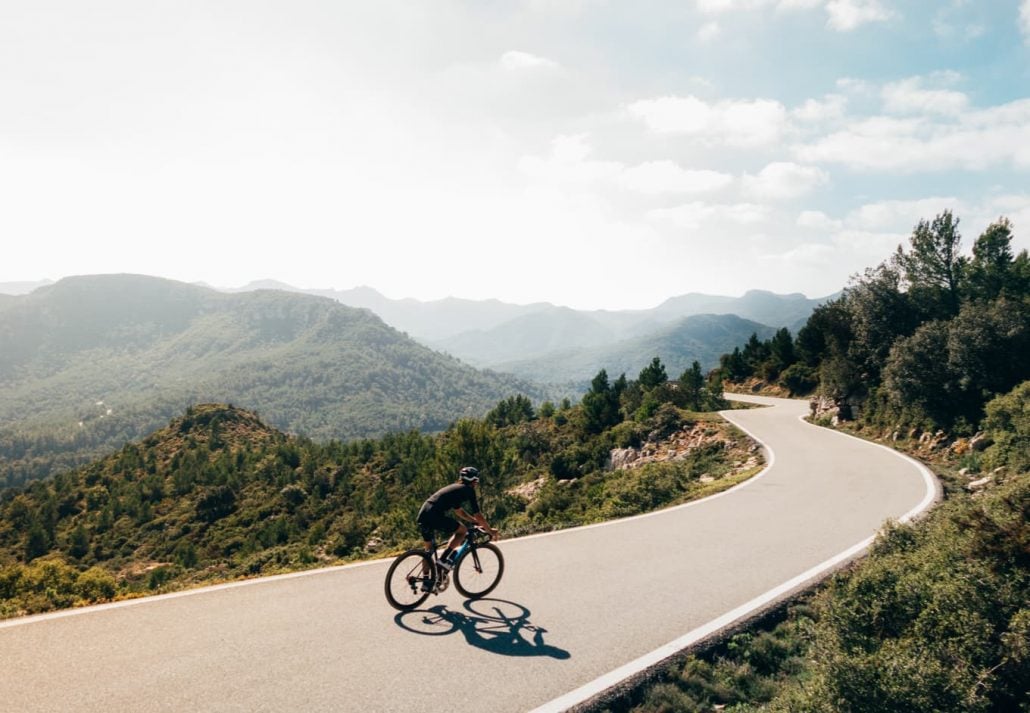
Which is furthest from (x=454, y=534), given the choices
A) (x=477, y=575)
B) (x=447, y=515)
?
(x=477, y=575)

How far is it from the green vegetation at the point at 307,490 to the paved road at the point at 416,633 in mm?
2305

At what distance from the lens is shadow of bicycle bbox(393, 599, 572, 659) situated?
609 centimetres

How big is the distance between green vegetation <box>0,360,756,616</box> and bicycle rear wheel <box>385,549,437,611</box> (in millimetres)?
4174

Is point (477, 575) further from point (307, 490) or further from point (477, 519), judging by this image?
point (307, 490)

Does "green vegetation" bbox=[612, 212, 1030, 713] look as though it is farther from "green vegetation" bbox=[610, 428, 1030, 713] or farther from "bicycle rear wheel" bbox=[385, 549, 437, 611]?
"bicycle rear wheel" bbox=[385, 549, 437, 611]

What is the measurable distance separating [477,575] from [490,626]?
1228mm

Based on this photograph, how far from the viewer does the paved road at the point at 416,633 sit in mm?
5070

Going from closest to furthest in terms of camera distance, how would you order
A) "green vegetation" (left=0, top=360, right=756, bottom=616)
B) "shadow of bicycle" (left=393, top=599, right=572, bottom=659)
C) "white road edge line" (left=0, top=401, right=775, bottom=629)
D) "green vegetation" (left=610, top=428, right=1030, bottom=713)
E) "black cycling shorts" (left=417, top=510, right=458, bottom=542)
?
"green vegetation" (left=610, top=428, right=1030, bottom=713) < "shadow of bicycle" (left=393, top=599, right=572, bottom=659) < "white road edge line" (left=0, top=401, right=775, bottom=629) < "black cycling shorts" (left=417, top=510, right=458, bottom=542) < "green vegetation" (left=0, top=360, right=756, bottom=616)

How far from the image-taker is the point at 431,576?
728 cm

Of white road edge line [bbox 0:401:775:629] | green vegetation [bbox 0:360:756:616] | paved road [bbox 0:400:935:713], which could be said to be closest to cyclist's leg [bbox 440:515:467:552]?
paved road [bbox 0:400:935:713]

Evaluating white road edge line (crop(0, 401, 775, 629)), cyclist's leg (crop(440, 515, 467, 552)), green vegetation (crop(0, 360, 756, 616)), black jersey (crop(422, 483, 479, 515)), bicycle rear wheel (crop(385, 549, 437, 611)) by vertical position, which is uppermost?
black jersey (crop(422, 483, 479, 515))

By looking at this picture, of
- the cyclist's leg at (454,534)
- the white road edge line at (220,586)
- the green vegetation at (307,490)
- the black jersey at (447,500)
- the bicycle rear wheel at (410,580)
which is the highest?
the black jersey at (447,500)

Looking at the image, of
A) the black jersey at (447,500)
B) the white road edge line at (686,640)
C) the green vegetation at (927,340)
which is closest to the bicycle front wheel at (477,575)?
the black jersey at (447,500)

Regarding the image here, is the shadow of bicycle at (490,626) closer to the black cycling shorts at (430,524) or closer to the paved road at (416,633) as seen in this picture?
the paved road at (416,633)
